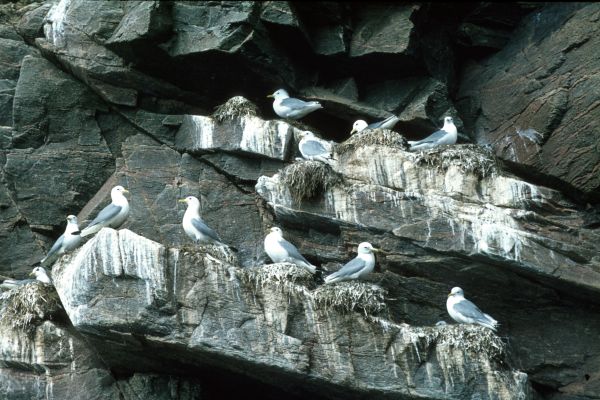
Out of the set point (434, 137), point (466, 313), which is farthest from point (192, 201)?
point (466, 313)

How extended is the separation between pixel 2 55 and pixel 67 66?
4.89 ft

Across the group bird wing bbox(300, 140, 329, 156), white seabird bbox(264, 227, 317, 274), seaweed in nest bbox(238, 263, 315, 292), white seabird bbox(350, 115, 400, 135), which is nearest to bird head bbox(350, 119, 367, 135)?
white seabird bbox(350, 115, 400, 135)

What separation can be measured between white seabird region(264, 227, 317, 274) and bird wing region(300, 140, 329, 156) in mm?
1432

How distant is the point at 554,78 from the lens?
18.9m

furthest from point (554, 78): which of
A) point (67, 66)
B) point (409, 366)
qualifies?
point (67, 66)

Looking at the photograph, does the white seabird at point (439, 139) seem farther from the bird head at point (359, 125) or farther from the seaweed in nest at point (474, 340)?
the seaweed in nest at point (474, 340)

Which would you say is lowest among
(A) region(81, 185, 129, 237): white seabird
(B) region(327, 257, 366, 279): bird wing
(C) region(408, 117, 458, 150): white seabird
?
(B) region(327, 257, 366, 279): bird wing

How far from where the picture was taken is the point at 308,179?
663 inches

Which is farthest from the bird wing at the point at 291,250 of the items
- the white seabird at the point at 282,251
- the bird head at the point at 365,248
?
the bird head at the point at 365,248

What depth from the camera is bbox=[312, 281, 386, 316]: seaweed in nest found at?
15.4 meters

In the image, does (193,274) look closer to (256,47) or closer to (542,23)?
(256,47)

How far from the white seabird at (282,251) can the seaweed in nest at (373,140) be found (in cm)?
188

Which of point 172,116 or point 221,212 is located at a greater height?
point 172,116

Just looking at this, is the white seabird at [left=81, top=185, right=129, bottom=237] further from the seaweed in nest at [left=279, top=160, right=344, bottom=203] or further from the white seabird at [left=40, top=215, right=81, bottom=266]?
the seaweed in nest at [left=279, top=160, right=344, bottom=203]
